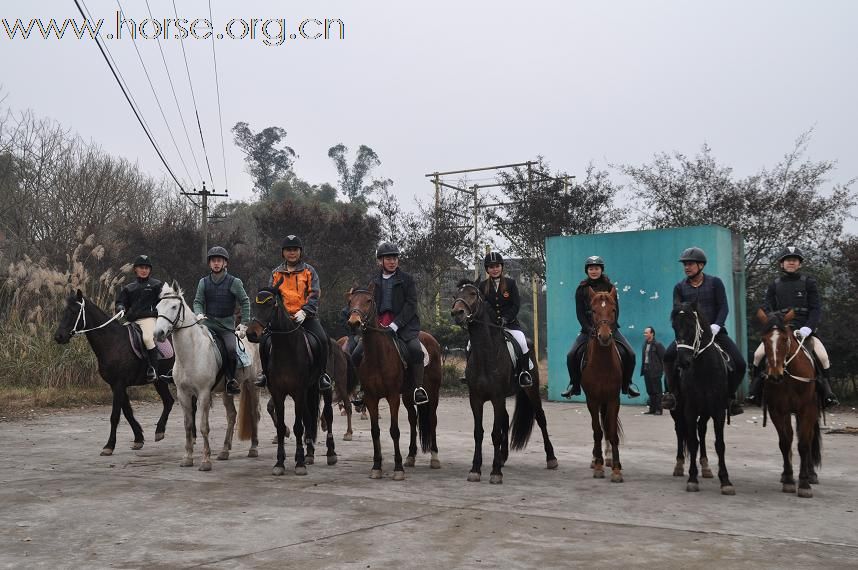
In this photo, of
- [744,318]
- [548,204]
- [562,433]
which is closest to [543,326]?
[548,204]

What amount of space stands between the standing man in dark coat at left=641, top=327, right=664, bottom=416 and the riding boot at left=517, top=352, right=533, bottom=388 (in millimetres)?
7557

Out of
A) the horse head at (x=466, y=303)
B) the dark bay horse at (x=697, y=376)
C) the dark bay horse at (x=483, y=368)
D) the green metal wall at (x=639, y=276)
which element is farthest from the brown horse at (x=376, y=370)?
the green metal wall at (x=639, y=276)

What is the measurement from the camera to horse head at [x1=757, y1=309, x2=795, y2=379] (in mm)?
8188

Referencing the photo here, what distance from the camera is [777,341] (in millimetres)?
8219

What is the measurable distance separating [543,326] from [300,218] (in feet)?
43.4

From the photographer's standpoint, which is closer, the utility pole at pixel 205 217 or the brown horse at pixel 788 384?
the brown horse at pixel 788 384

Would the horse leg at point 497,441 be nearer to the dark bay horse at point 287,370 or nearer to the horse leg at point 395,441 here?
the horse leg at point 395,441

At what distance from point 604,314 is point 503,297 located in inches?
52.7

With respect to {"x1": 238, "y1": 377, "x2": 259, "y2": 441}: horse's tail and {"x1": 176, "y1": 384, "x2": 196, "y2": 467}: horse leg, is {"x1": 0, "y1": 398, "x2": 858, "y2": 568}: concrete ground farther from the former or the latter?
{"x1": 238, "y1": 377, "x2": 259, "y2": 441}: horse's tail

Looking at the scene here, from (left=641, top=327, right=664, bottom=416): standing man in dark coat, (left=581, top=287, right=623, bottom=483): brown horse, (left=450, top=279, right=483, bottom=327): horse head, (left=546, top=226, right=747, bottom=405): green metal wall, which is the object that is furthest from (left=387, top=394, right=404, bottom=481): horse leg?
(left=546, top=226, right=747, bottom=405): green metal wall

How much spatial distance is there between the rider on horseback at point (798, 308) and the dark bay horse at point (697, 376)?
40cm

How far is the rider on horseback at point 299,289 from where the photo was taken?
1007cm

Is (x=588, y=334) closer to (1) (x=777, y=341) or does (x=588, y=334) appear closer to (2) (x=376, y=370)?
(1) (x=777, y=341)

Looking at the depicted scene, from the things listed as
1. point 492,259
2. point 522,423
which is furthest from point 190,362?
point 522,423
